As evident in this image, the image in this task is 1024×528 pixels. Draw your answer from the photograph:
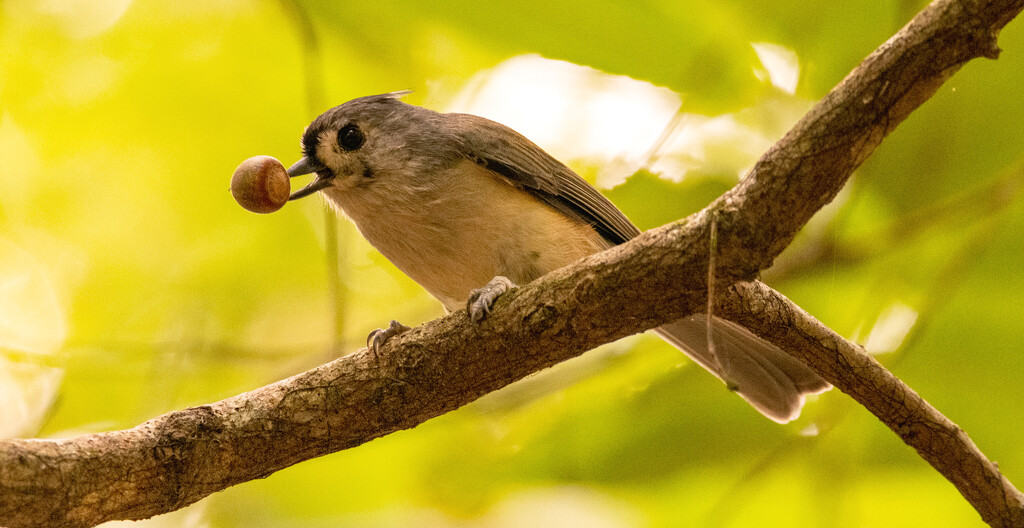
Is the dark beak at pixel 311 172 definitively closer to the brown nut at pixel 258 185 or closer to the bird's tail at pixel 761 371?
the brown nut at pixel 258 185

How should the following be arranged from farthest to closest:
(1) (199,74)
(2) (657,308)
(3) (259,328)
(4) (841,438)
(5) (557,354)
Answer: (3) (259,328)
(1) (199,74)
(4) (841,438)
(5) (557,354)
(2) (657,308)

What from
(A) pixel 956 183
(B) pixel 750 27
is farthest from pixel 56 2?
(A) pixel 956 183

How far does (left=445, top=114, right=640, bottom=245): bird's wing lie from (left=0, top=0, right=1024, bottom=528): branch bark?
791 mm

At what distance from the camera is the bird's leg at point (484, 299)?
2.14 metres

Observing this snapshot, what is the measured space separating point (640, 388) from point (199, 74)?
78.8 inches

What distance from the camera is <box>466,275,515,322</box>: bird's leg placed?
214cm

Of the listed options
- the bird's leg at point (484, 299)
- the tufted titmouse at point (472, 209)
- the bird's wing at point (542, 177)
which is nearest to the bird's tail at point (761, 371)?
the tufted titmouse at point (472, 209)

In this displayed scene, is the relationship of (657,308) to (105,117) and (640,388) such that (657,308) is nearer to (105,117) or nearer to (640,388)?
(640,388)

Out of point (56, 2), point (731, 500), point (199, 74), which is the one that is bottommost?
point (731, 500)

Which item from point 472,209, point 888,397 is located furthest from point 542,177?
point 888,397

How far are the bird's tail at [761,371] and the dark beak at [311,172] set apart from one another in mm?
1246

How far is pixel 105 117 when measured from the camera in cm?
324

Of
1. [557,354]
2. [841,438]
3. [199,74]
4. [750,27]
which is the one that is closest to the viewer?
[557,354]

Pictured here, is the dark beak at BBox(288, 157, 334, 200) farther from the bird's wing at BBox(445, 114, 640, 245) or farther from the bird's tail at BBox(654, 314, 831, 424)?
the bird's tail at BBox(654, 314, 831, 424)
